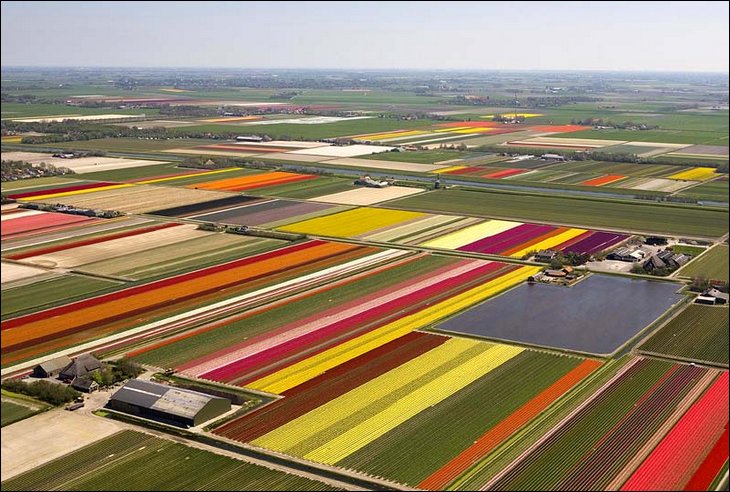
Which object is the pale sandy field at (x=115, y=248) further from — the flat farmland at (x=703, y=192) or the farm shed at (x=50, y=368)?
the flat farmland at (x=703, y=192)

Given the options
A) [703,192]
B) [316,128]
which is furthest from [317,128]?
[703,192]

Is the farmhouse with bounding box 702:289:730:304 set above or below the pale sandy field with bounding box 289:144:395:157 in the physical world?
below

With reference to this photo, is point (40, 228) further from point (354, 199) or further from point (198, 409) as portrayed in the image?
point (198, 409)

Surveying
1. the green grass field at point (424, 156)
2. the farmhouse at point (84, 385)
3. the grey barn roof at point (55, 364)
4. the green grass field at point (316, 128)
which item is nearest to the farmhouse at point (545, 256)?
the grey barn roof at point (55, 364)

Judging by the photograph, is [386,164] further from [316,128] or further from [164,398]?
[164,398]

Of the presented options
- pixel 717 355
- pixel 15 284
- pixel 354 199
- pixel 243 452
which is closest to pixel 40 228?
pixel 15 284

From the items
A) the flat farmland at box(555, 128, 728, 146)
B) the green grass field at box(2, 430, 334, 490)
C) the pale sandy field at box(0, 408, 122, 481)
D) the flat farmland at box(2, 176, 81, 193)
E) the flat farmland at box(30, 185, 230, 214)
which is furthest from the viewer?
the flat farmland at box(555, 128, 728, 146)

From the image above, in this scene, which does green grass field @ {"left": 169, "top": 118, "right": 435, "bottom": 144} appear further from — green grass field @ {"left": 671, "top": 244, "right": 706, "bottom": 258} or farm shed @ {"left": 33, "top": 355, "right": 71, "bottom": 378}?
farm shed @ {"left": 33, "top": 355, "right": 71, "bottom": 378}

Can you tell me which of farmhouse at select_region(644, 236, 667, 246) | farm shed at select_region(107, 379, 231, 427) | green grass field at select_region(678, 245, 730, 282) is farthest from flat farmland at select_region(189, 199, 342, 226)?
farm shed at select_region(107, 379, 231, 427)
